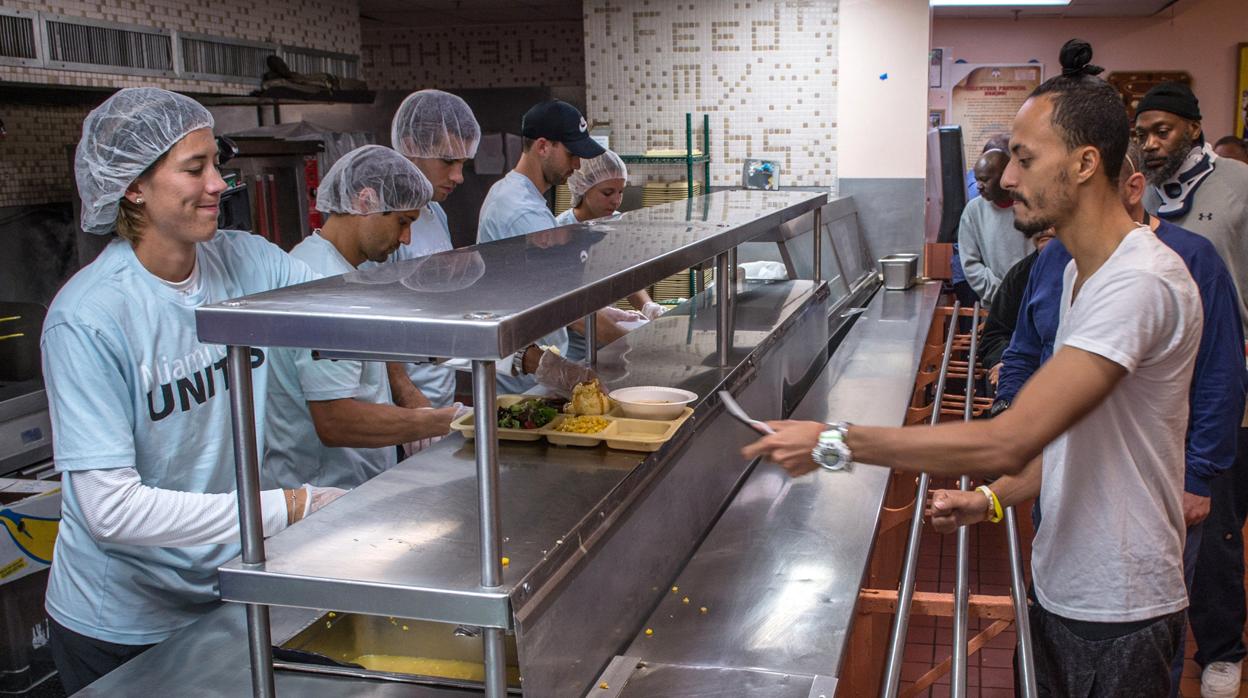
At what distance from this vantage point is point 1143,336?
1578mm

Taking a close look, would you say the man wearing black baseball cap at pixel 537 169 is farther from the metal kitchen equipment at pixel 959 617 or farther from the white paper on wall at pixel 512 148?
the white paper on wall at pixel 512 148

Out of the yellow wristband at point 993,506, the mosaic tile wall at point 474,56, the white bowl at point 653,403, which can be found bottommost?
the yellow wristband at point 993,506

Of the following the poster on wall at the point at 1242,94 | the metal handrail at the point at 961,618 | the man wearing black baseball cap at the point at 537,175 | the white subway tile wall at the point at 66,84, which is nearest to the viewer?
the metal handrail at the point at 961,618

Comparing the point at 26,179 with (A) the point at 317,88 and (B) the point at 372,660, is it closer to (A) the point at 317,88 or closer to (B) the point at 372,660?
(A) the point at 317,88

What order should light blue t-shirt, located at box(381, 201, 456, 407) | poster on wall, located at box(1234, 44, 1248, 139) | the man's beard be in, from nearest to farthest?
1. light blue t-shirt, located at box(381, 201, 456, 407)
2. the man's beard
3. poster on wall, located at box(1234, 44, 1248, 139)

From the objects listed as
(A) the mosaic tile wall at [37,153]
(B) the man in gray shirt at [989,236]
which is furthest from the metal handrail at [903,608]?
(A) the mosaic tile wall at [37,153]

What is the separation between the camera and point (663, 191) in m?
5.95

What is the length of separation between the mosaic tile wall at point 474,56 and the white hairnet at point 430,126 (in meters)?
5.26

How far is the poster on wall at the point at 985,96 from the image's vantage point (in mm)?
10008

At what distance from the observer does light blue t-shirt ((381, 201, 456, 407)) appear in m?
3.13

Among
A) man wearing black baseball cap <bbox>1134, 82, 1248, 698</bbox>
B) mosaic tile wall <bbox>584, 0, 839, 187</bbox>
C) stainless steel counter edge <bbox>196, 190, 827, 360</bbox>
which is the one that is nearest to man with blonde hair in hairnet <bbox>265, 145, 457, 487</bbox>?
stainless steel counter edge <bbox>196, 190, 827, 360</bbox>

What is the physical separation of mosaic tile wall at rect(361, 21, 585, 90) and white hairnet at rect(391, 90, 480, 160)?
526 centimetres

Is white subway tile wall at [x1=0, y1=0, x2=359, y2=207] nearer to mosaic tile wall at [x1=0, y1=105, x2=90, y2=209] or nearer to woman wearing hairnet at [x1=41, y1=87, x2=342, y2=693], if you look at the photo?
mosaic tile wall at [x1=0, y1=105, x2=90, y2=209]

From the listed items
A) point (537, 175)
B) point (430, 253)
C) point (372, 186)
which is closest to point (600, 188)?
point (537, 175)
